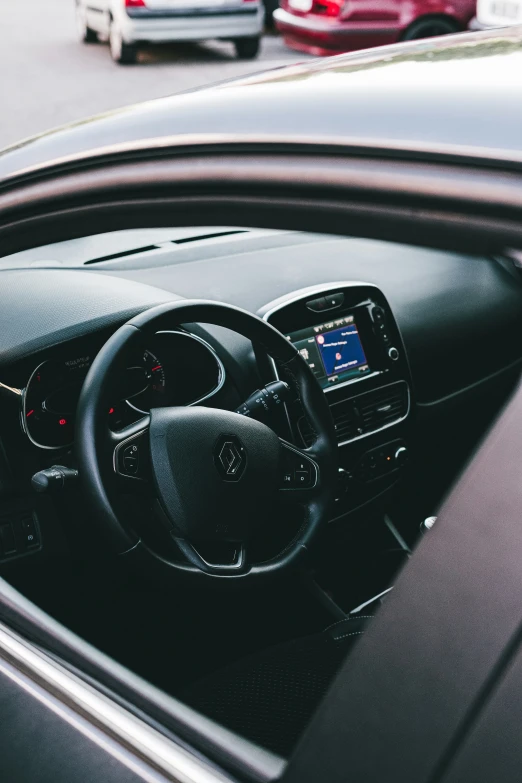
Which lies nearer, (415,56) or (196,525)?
(415,56)

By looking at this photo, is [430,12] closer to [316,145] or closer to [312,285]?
[312,285]

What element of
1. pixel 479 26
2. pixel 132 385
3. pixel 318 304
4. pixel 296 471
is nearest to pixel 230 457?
pixel 296 471

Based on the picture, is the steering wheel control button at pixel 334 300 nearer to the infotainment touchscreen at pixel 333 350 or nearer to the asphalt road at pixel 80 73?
the infotainment touchscreen at pixel 333 350

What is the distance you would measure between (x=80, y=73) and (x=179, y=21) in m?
1.24

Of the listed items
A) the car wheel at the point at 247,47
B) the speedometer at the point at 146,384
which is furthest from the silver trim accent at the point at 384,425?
the car wheel at the point at 247,47

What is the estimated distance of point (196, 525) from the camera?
1708 mm

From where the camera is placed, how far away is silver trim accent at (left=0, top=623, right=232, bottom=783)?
38.7 inches

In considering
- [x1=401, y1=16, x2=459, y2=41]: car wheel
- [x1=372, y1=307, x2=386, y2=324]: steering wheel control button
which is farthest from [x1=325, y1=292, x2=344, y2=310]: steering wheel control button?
[x1=401, y1=16, x2=459, y2=41]: car wheel

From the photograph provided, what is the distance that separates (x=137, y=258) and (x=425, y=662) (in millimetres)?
1930

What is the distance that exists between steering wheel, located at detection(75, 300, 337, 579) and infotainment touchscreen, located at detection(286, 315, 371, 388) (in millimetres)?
580

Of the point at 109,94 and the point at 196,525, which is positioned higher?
the point at 196,525

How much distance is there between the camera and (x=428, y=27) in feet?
29.7

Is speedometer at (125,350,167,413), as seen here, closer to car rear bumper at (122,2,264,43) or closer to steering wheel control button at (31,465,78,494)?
steering wheel control button at (31,465,78,494)

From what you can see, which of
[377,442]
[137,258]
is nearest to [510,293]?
[377,442]
